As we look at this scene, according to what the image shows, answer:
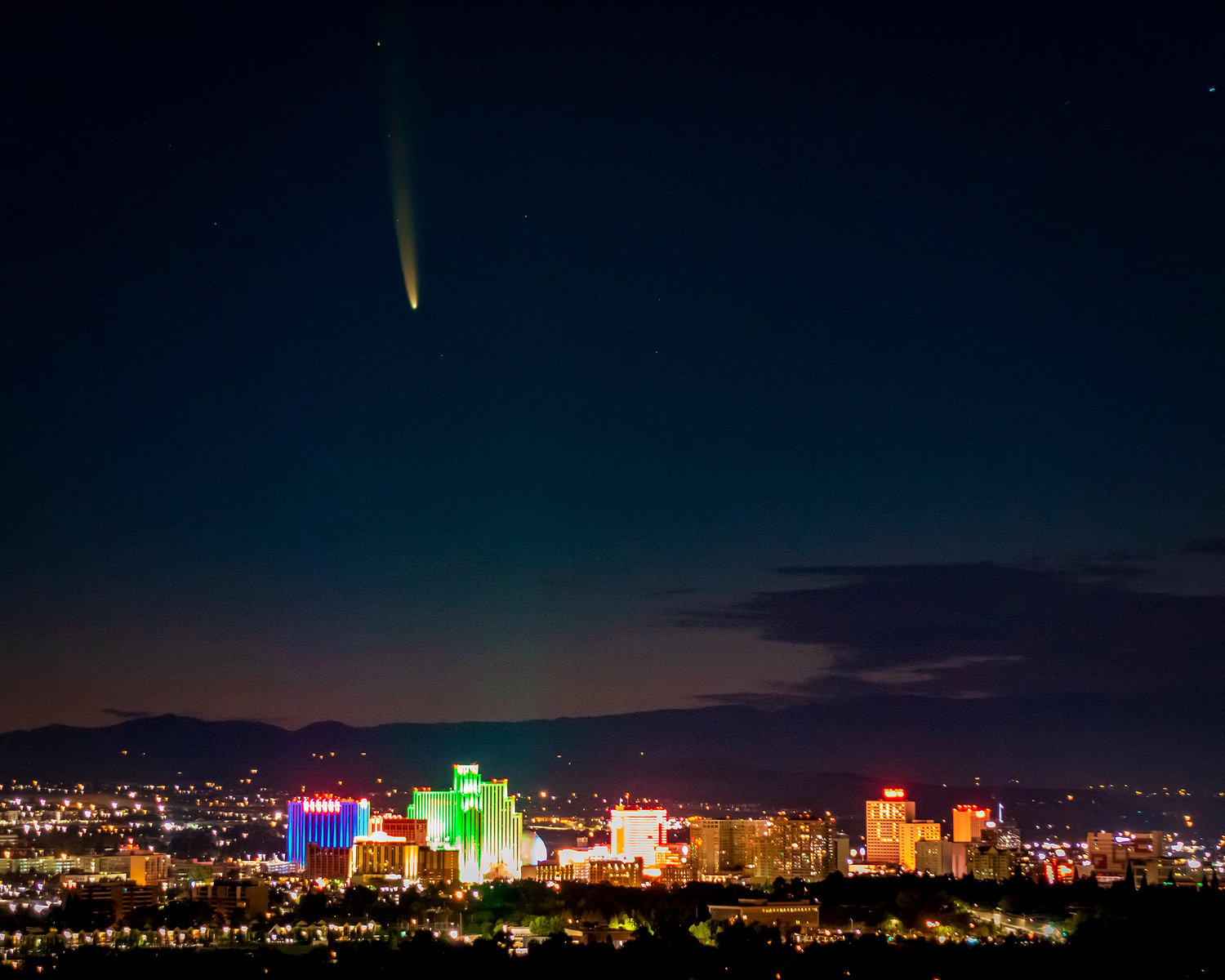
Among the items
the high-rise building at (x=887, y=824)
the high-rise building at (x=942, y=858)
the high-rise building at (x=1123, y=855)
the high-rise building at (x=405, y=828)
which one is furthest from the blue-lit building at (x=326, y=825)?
the high-rise building at (x=1123, y=855)

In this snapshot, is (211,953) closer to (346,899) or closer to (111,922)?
(111,922)

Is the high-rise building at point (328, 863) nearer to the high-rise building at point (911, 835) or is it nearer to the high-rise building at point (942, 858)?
the high-rise building at point (942, 858)

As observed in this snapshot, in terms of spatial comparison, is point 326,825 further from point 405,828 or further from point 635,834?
point 635,834

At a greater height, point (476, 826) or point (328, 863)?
point (476, 826)

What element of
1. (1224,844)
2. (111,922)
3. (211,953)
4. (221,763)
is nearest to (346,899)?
(111,922)

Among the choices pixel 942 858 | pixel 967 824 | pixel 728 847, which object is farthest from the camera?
pixel 967 824

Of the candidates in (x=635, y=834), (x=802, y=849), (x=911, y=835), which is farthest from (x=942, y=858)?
(x=911, y=835)
